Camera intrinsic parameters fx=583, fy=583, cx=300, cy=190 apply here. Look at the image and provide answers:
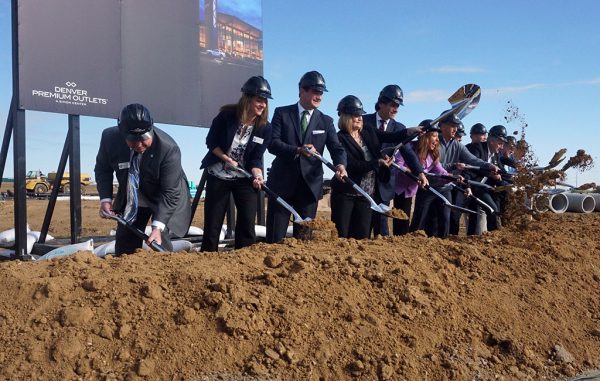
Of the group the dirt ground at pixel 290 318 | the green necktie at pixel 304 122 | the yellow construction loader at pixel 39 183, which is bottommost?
the yellow construction loader at pixel 39 183

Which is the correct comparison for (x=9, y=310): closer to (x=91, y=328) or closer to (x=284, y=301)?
(x=91, y=328)

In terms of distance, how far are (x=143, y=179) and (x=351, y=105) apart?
2133 millimetres

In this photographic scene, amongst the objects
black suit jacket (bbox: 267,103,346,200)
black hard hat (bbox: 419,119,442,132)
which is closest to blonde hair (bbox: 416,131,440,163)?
black hard hat (bbox: 419,119,442,132)

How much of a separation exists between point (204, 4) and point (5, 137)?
118 inches

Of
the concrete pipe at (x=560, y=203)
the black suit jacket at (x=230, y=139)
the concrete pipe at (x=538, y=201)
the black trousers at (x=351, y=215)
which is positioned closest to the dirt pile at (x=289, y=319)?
the black suit jacket at (x=230, y=139)

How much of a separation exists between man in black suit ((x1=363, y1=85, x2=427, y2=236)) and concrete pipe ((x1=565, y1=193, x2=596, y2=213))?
13.3 meters

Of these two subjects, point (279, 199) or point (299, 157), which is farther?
point (299, 157)

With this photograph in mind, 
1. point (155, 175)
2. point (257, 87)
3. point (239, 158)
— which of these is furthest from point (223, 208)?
point (257, 87)

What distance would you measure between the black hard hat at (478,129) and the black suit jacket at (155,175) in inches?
197

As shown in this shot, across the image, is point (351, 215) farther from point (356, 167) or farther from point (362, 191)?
point (356, 167)

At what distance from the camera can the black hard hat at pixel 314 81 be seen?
5.15 metres

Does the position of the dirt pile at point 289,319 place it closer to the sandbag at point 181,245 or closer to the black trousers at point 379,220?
the black trousers at point 379,220

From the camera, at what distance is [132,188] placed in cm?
448

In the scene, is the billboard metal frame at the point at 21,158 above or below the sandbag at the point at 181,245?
above
